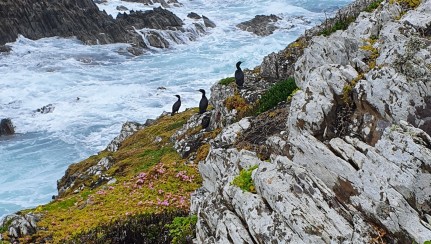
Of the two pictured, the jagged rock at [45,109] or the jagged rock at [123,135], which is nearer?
the jagged rock at [123,135]

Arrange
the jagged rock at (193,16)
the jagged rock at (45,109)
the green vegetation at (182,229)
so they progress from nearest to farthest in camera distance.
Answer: the green vegetation at (182,229) → the jagged rock at (45,109) → the jagged rock at (193,16)

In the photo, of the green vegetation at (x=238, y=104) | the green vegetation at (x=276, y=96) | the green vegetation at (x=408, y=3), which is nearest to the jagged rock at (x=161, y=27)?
the green vegetation at (x=238, y=104)

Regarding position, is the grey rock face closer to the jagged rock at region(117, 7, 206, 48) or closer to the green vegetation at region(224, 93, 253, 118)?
the green vegetation at region(224, 93, 253, 118)

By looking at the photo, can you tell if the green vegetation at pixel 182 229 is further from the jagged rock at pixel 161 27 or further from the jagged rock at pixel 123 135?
the jagged rock at pixel 161 27

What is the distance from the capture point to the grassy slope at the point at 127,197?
12.6m

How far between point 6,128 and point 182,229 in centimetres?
2929

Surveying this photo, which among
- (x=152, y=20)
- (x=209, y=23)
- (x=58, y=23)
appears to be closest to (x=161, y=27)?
(x=152, y=20)

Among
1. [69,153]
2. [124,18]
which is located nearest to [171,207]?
[69,153]

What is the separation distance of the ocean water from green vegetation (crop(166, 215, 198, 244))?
16855 mm

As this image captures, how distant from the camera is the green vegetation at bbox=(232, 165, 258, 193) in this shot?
8.59m

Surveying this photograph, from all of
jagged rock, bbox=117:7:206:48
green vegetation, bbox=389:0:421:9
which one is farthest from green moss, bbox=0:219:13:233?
jagged rock, bbox=117:7:206:48

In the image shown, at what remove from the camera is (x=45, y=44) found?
57594mm

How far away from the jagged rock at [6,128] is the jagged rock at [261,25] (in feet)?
116

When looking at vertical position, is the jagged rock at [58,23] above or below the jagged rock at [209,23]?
above
